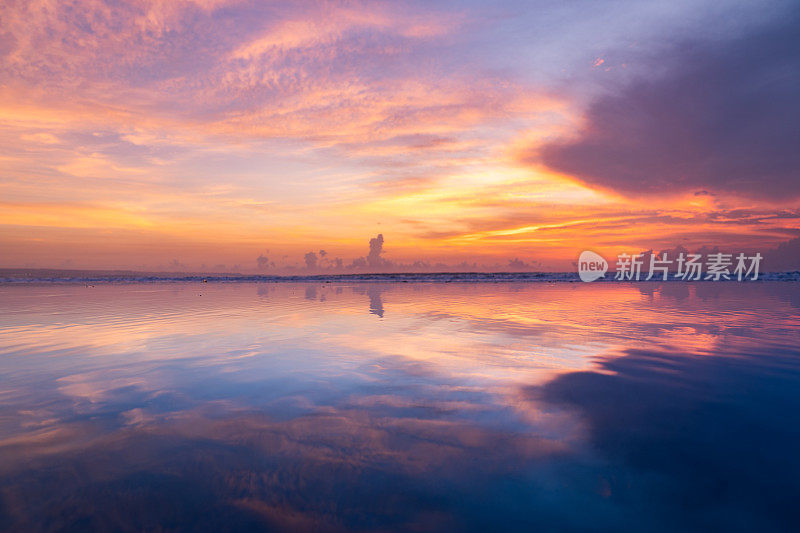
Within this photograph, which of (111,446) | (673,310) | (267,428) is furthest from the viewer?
(673,310)

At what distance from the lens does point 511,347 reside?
912 cm

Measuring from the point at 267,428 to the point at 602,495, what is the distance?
3378 mm

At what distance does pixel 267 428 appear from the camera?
4.66 meters

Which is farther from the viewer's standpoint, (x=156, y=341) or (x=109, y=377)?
(x=156, y=341)

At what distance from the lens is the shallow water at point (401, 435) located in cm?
310

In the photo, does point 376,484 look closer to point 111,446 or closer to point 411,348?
point 111,446

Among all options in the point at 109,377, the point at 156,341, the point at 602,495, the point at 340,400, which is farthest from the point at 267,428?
the point at 156,341

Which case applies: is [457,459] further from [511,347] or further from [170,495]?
[511,347]

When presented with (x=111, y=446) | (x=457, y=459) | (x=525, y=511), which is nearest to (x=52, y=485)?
(x=111, y=446)

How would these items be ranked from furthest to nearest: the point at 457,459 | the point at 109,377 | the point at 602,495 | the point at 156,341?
the point at 156,341, the point at 109,377, the point at 457,459, the point at 602,495

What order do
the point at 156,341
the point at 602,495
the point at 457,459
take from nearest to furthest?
the point at 602,495, the point at 457,459, the point at 156,341

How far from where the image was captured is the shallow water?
310cm

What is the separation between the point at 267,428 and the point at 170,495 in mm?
1396

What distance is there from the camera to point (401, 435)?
14.6 ft
